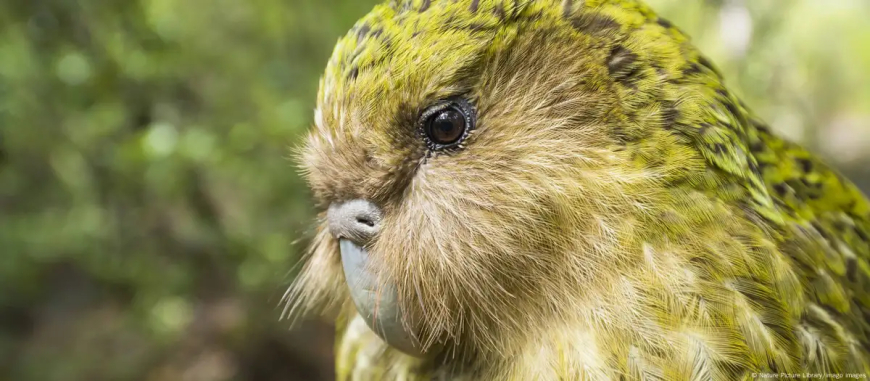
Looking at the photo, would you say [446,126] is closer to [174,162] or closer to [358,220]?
[358,220]

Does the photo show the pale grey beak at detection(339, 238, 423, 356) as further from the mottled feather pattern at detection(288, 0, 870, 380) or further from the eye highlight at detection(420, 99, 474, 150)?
the eye highlight at detection(420, 99, 474, 150)

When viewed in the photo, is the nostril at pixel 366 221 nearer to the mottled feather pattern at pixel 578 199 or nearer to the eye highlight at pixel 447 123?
the mottled feather pattern at pixel 578 199

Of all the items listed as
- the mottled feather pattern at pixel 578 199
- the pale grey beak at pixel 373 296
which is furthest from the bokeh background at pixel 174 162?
the mottled feather pattern at pixel 578 199

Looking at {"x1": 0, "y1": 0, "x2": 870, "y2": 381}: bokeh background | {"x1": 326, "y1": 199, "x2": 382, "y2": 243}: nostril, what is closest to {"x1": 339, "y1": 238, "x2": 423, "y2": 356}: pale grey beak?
{"x1": 326, "y1": 199, "x2": 382, "y2": 243}: nostril

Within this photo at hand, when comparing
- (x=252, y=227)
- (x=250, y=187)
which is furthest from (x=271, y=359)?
(x=250, y=187)

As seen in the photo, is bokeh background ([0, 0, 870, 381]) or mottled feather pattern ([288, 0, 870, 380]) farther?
bokeh background ([0, 0, 870, 381])

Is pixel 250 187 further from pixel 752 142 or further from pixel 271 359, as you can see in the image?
pixel 752 142

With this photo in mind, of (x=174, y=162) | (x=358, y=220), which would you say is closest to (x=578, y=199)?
(x=358, y=220)

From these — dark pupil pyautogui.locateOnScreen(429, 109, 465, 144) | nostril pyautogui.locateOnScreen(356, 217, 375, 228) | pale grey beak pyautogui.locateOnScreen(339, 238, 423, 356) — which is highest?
dark pupil pyautogui.locateOnScreen(429, 109, 465, 144)
